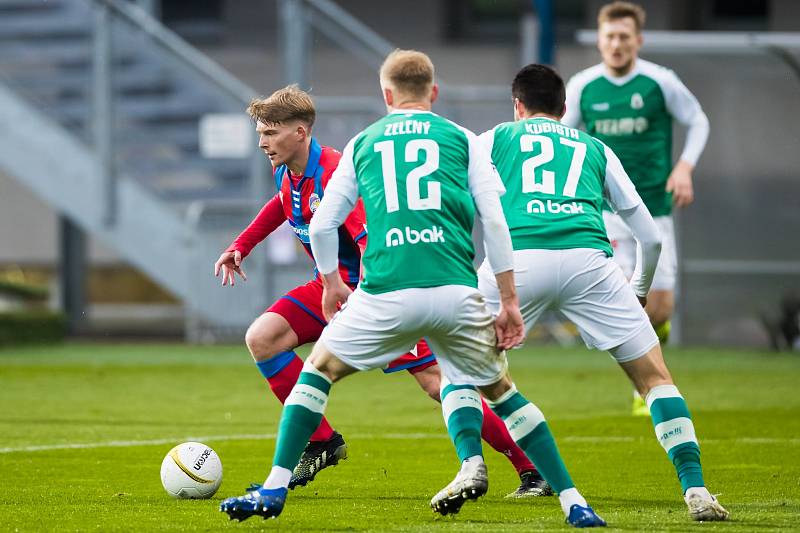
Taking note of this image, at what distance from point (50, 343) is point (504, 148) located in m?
14.4

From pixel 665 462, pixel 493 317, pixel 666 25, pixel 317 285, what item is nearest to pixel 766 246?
pixel 666 25

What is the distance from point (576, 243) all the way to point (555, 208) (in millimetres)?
168

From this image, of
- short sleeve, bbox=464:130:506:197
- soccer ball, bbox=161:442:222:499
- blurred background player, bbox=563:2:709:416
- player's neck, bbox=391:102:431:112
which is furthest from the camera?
blurred background player, bbox=563:2:709:416

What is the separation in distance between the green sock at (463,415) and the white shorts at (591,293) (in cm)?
36

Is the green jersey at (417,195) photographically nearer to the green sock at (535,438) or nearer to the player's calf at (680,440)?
the green sock at (535,438)

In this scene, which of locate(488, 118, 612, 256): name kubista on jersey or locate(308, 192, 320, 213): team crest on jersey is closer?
locate(488, 118, 612, 256): name kubista on jersey

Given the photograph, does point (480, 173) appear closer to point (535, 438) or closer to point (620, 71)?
point (535, 438)

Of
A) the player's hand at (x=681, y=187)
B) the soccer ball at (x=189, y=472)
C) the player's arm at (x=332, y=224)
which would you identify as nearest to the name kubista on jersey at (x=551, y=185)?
the player's arm at (x=332, y=224)

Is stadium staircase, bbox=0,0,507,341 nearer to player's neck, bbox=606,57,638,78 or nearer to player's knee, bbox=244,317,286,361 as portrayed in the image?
player's neck, bbox=606,57,638,78

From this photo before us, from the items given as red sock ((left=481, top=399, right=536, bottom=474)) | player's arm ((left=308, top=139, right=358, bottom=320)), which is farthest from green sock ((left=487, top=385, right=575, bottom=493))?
red sock ((left=481, top=399, right=536, bottom=474))

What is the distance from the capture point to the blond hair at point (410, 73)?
5.66 metres

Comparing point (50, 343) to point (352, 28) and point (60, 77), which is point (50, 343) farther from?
point (352, 28)

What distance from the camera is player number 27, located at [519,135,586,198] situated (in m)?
6.11

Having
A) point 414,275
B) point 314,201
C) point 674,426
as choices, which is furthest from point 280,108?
point 674,426
